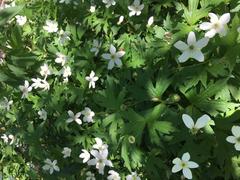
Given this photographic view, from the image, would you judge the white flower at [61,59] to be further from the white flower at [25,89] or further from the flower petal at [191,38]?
the flower petal at [191,38]

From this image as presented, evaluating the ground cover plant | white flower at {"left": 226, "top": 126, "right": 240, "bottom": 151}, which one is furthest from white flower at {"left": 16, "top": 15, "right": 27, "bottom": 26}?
white flower at {"left": 226, "top": 126, "right": 240, "bottom": 151}

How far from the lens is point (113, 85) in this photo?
216 cm

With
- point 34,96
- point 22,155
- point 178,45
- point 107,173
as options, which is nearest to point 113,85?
point 178,45

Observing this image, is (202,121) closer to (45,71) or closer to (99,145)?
(99,145)

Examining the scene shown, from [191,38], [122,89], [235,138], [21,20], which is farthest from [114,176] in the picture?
[21,20]

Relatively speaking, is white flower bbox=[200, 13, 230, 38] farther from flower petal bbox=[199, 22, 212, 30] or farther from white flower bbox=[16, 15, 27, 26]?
white flower bbox=[16, 15, 27, 26]

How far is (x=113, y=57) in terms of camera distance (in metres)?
2.31

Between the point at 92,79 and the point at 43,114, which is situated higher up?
the point at 92,79

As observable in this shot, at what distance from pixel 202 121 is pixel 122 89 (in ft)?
1.63

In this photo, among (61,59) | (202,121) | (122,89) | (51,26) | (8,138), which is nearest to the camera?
(202,121)

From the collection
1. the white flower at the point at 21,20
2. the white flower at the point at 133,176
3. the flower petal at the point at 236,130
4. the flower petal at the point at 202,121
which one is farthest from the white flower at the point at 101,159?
the white flower at the point at 21,20

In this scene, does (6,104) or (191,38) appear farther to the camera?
(6,104)

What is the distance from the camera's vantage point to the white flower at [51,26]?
2.78 meters

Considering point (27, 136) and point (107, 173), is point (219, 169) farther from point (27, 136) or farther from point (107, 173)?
point (27, 136)
